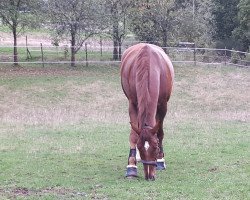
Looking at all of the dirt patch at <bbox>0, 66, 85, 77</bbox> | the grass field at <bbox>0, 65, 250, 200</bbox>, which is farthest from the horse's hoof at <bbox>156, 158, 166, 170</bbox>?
the dirt patch at <bbox>0, 66, 85, 77</bbox>

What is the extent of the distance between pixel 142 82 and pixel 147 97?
289mm

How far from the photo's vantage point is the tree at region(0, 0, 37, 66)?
27891 mm

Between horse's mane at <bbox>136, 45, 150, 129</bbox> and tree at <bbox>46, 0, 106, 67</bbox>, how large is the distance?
2178 centimetres

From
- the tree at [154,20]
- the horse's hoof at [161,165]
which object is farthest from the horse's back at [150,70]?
the tree at [154,20]

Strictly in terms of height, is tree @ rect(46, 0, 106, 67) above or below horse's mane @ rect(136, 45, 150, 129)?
above

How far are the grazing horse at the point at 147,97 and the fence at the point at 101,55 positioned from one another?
69.8ft

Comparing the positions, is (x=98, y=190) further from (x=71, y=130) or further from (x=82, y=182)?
(x=71, y=130)

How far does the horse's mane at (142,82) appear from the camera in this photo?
23.7 ft

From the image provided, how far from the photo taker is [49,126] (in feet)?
44.6

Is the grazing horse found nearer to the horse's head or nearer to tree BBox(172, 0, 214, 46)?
the horse's head

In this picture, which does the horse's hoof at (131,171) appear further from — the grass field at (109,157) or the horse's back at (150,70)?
the horse's back at (150,70)

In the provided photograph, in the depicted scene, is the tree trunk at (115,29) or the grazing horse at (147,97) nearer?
the grazing horse at (147,97)

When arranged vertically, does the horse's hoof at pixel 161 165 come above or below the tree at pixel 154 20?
below

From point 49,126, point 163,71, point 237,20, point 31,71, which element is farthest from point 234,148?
point 237,20
